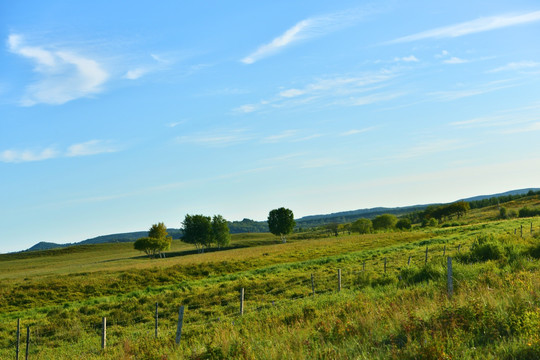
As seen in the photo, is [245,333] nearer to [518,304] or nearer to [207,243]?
[518,304]

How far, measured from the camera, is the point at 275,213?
140m

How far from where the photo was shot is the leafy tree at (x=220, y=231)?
12519 centimetres

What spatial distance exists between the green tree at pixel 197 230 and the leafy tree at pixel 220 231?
2.00m

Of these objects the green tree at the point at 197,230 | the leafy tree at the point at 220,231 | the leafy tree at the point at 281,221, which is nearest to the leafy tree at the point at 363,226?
the leafy tree at the point at 281,221

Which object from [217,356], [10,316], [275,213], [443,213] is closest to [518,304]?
[217,356]

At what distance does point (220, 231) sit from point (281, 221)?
22.8 metres

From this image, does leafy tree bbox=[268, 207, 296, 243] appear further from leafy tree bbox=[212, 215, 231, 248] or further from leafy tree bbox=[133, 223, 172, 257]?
leafy tree bbox=[133, 223, 172, 257]

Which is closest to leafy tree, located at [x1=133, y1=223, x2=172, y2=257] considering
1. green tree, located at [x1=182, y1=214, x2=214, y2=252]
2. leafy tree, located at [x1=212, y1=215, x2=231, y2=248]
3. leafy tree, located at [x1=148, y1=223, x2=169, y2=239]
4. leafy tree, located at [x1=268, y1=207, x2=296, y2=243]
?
leafy tree, located at [x1=148, y1=223, x2=169, y2=239]

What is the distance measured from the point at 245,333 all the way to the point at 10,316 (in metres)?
29.3

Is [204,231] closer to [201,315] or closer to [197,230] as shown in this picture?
[197,230]

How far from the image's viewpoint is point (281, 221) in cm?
13775

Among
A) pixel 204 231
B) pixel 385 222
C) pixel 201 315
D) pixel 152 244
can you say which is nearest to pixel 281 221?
pixel 204 231

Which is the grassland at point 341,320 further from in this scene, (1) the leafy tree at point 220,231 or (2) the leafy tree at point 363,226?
(2) the leafy tree at point 363,226

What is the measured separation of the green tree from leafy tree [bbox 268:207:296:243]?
23.9 metres
